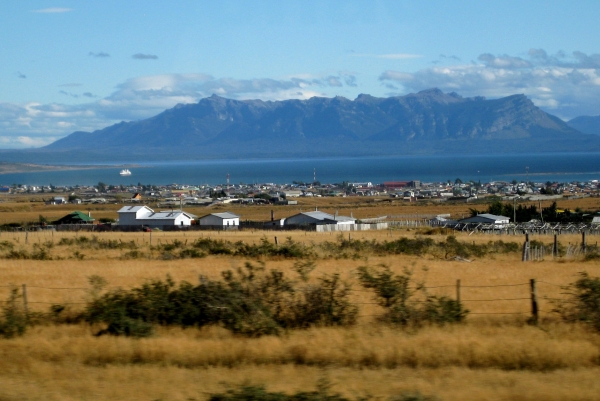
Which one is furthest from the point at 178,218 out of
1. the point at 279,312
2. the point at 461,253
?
the point at 279,312

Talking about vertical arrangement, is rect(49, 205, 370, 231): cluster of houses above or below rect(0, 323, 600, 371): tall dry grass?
below

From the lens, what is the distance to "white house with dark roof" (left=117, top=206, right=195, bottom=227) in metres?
68.9

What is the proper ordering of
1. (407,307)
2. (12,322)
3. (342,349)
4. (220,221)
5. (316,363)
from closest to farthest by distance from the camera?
(316,363) → (342,349) → (12,322) → (407,307) → (220,221)

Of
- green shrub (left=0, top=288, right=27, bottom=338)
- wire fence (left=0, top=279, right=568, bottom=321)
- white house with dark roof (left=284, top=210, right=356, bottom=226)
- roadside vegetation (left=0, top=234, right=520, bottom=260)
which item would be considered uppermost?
green shrub (left=0, top=288, right=27, bottom=338)

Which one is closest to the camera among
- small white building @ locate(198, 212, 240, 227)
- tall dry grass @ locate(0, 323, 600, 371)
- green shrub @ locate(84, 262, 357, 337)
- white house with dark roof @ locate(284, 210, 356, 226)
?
tall dry grass @ locate(0, 323, 600, 371)

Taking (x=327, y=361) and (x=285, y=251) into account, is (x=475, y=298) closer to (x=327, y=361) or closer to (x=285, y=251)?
(x=327, y=361)

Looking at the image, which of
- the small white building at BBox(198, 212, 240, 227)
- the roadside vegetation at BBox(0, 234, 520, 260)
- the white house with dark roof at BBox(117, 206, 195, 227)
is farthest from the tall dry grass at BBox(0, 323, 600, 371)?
the white house with dark roof at BBox(117, 206, 195, 227)

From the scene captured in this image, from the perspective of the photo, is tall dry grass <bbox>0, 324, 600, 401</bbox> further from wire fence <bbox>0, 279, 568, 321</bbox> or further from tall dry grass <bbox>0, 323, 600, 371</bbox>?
wire fence <bbox>0, 279, 568, 321</bbox>

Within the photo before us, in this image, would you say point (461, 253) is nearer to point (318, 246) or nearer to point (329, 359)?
point (318, 246)

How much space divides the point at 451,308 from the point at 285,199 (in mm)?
120484

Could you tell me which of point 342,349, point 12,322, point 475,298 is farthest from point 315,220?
point 342,349

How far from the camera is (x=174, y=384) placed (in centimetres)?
1091

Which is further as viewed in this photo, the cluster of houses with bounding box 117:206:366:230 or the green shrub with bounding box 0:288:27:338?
the cluster of houses with bounding box 117:206:366:230

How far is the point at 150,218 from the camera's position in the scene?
230 ft
